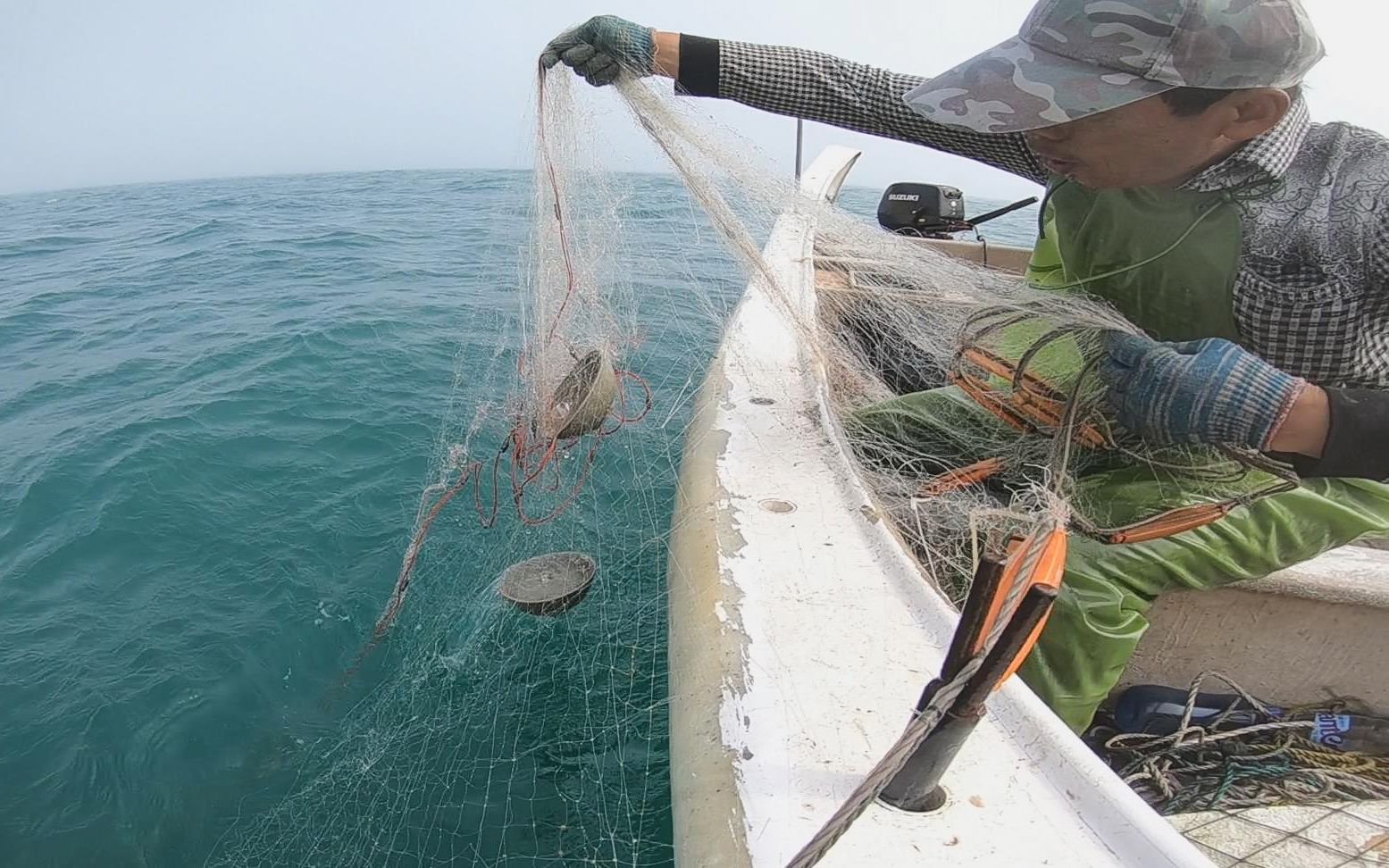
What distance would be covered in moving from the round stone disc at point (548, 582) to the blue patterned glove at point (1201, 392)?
194cm

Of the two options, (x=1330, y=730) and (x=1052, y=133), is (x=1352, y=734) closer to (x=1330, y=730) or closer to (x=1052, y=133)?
(x=1330, y=730)

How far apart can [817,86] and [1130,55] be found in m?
1.35

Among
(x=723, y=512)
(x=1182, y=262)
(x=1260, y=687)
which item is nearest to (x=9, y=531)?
(x=723, y=512)

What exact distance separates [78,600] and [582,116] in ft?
10.6

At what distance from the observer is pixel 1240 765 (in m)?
2.06

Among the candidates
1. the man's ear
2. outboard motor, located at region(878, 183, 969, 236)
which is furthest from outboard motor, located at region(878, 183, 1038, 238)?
the man's ear

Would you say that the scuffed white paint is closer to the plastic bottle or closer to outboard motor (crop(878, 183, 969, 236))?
the plastic bottle

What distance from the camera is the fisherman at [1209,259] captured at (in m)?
1.49

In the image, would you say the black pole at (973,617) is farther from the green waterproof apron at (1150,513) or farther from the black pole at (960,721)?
the green waterproof apron at (1150,513)

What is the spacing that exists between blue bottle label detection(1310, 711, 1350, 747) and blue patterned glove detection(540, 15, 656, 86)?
9.78 ft

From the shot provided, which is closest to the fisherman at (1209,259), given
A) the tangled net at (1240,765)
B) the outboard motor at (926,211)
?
the tangled net at (1240,765)

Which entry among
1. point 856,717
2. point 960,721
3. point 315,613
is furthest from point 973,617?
point 315,613

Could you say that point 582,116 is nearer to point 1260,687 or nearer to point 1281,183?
point 1281,183

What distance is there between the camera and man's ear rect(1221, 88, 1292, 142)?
1.53 meters
